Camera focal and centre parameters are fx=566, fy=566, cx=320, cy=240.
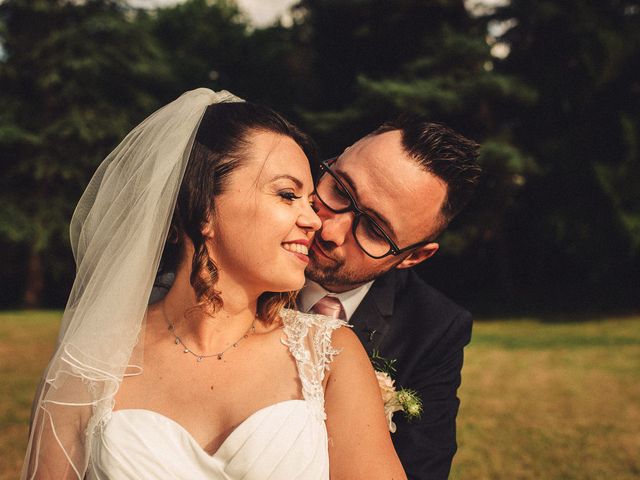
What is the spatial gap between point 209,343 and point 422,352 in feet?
3.99

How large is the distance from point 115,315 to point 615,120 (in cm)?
1817

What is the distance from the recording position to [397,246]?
3072 mm

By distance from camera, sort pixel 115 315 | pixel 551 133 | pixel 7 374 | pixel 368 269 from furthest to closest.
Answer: pixel 551 133 → pixel 7 374 → pixel 368 269 → pixel 115 315

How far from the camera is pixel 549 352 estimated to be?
469 inches

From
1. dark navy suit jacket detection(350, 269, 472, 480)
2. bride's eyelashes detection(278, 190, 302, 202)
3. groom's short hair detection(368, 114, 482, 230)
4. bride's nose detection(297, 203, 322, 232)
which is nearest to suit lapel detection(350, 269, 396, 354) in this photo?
dark navy suit jacket detection(350, 269, 472, 480)

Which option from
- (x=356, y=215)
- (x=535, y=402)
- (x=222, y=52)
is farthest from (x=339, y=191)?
(x=222, y=52)

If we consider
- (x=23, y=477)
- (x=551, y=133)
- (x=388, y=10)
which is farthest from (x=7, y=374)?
(x=551, y=133)

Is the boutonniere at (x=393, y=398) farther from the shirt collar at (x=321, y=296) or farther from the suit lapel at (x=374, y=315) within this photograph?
the shirt collar at (x=321, y=296)

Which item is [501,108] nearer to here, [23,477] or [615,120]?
[615,120]

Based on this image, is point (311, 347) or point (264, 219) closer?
point (264, 219)

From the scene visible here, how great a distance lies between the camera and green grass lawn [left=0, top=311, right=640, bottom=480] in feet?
20.1

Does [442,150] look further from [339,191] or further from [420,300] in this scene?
[420,300]

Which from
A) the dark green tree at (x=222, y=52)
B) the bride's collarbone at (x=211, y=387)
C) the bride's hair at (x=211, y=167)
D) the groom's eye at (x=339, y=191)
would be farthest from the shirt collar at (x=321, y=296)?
the dark green tree at (x=222, y=52)

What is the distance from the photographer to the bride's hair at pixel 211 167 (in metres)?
2.28
